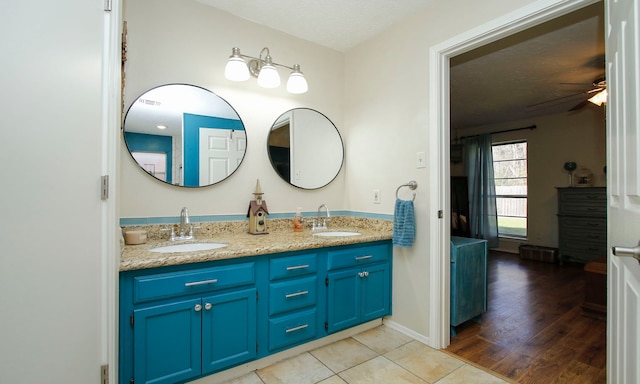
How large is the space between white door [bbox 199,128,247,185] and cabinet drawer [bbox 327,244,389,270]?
1.00 m

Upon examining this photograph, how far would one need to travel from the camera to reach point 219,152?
2.21 metres

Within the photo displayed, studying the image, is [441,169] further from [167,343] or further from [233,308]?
[167,343]

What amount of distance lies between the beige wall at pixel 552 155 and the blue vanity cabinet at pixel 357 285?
434 centimetres

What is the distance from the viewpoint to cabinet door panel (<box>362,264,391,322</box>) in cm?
228

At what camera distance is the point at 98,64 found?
3.78 feet

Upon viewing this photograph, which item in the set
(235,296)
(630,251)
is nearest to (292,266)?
(235,296)

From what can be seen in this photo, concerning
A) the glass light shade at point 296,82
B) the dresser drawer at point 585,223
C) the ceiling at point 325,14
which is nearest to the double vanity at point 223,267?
the glass light shade at point 296,82

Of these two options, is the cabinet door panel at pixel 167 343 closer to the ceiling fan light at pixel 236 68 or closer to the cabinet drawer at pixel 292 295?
the cabinet drawer at pixel 292 295

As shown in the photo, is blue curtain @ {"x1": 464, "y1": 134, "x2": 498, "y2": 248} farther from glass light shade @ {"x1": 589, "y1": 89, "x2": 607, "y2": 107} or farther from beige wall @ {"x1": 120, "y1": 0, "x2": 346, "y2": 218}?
beige wall @ {"x1": 120, "y1": 0, "x2": 346, "y2": 218}

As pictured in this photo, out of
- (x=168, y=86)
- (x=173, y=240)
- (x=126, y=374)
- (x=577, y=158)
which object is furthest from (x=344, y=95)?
(x=577, y=158)

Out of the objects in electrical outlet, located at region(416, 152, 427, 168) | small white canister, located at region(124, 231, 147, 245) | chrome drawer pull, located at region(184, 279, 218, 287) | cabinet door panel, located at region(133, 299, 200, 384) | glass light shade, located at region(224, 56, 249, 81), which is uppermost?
glass light shade, located at region(224, 56, 249, 81)

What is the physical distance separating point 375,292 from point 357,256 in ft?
1.21

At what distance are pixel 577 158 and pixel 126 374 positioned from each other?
6.26 m

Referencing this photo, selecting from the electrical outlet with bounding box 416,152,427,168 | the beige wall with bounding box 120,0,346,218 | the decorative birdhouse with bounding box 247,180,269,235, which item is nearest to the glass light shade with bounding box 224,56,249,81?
the beige wall with bounding box 120,0,346,218
